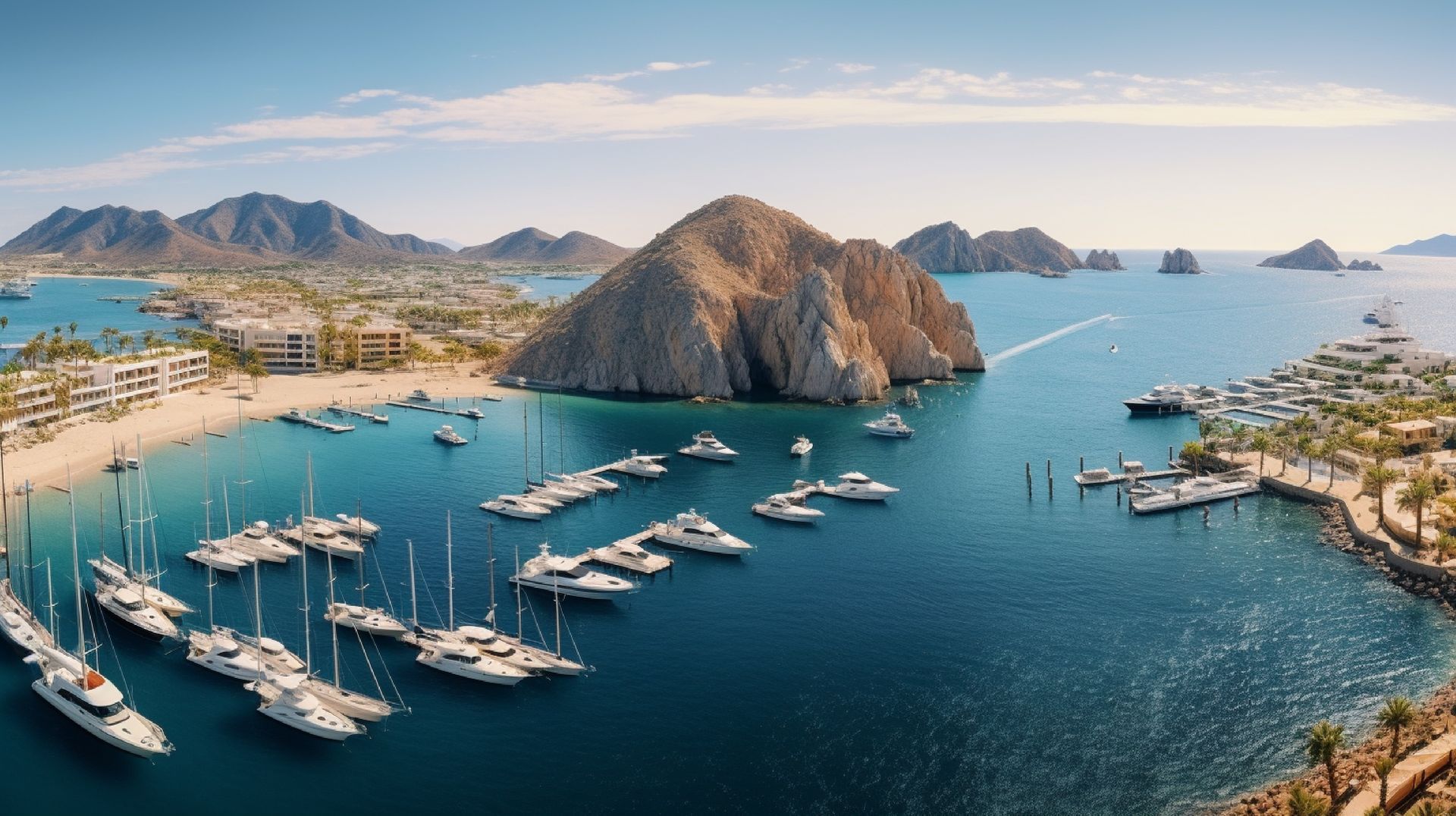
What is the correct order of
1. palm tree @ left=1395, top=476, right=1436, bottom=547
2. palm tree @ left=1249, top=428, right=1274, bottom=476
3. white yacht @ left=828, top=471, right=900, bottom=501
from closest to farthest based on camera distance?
palm tree @ left=1395, top=476, right=1436, bottom=547 → white yacht @ left=828, top=471, right=900, bottom=501 → palm tree @ left=1249, top=428, right=1274, bottom=476

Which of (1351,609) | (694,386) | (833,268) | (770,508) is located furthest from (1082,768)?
(833,268)

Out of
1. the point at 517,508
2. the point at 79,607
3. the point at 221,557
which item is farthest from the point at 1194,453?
the point at 79,607

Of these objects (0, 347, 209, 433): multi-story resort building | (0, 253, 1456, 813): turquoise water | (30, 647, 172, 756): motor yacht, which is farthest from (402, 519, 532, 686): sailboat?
(0, 347, 209, 433): multi-story resort building

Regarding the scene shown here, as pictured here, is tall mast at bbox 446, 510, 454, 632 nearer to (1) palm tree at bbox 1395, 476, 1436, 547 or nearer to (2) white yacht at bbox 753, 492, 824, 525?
(2) white yacht at bbox 753, 492, 824, 525

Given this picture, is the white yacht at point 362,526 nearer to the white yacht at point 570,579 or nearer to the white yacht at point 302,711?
the white yacht at point 570,579

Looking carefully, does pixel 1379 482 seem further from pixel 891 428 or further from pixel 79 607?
pixel 79 607

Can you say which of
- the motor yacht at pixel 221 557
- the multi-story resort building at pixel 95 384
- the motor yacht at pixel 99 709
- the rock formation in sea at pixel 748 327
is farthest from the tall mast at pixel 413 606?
the rock formation in sea at pixel 748 327
